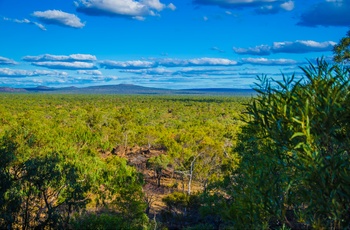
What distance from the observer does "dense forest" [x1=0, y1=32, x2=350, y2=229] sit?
6746mm

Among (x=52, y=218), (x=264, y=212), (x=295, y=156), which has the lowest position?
(x=52, y=218)

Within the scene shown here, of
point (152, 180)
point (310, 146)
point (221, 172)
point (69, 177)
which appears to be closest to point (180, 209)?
point (221, 172)

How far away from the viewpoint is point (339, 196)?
21.9 ft

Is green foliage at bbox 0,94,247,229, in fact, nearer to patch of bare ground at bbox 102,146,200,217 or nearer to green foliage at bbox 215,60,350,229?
patch of bare ground at bbox 102,146,200,217

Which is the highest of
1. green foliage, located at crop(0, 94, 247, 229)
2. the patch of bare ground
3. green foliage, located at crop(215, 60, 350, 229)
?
green foliage, located at crop(215, 60, 350, 229)

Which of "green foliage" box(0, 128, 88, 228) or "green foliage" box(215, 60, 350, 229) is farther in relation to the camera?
"green foliage" box(0, 128, 88, 228)

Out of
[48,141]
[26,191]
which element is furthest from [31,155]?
[48,141]

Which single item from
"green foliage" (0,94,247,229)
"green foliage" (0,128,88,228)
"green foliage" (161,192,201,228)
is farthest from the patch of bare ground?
"green foliage" (0,128,88,228)

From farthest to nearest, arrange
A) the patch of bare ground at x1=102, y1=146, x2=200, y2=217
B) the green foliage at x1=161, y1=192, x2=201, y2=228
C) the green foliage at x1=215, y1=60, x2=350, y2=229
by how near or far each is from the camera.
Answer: the patch of bare ground at x1=102, y1=146, x2=200, y2=217, the green foliage at x1=161, y1=192, x2=201, y2=228, the green foliage at x1=215, y1=60, x2=350, y2=229

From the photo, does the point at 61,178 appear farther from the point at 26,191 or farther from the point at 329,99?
the point at 329,99

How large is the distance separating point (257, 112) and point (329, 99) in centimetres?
147

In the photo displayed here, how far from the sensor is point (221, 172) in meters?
35.2

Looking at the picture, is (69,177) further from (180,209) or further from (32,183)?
(180,209)

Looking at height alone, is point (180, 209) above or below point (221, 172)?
below
